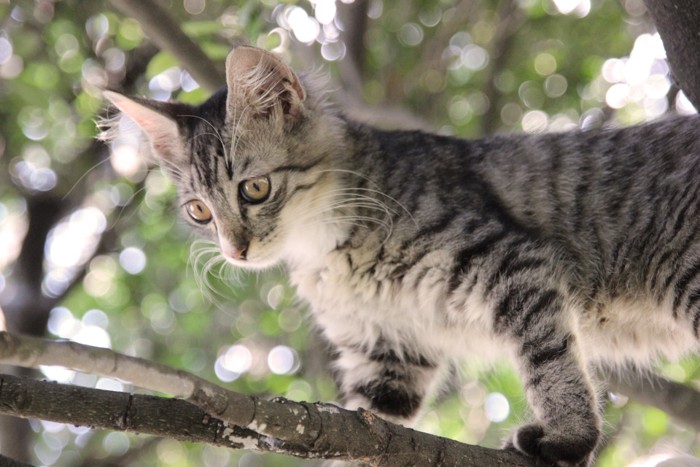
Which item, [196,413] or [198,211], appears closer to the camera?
[196,413]

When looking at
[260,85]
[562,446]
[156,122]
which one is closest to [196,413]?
[562,446]

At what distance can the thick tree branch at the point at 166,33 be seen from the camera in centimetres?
321

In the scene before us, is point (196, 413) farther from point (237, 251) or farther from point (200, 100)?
point (200, 100)

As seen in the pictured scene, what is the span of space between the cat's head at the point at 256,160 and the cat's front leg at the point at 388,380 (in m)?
0.53

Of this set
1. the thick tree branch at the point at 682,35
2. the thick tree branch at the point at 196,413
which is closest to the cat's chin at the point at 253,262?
the thick tree branch at the point at 196,413

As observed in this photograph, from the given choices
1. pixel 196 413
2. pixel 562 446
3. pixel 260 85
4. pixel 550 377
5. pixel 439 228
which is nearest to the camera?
pixel 196 413

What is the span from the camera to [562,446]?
2635 millimetres

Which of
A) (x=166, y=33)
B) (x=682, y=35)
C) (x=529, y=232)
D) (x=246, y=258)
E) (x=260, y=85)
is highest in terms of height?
(x=682, y=35)

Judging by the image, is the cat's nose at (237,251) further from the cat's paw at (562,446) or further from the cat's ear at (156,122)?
the cat's paw at (562,446)

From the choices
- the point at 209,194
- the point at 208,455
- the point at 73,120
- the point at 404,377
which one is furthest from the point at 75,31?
the point at 208,455

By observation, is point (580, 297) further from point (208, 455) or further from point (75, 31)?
point (208, 455)

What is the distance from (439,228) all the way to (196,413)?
5.01 ft

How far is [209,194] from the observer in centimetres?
330

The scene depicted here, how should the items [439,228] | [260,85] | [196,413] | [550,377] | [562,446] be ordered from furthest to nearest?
1. [260,85]
2. [439,228]
3. [550,377]
4. [562,446]
5. [196,413]
